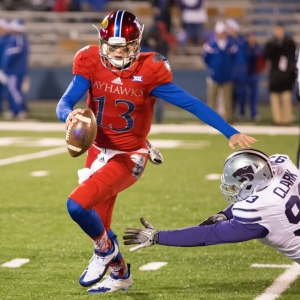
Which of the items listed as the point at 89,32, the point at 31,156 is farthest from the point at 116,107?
the point at 89,32

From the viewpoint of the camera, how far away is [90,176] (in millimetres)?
4801

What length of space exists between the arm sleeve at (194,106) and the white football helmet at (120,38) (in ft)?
0.86

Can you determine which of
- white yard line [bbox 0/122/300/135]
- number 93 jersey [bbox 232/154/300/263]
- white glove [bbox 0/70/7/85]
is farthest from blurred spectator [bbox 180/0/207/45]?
number 93 jersey [bbox 232/154/300/263]

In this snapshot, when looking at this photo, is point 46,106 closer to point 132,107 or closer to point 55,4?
point 55,4

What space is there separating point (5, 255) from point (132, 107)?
1636 millimetres

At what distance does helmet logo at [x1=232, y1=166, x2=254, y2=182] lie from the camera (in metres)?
4.16

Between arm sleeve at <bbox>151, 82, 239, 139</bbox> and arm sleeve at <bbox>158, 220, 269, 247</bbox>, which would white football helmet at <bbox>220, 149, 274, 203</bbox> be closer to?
arm sleeve at <bbox>158, 220, 269, 247</bbox>

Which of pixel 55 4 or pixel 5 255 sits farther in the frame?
pixel 55 4

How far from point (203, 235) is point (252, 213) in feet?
0.99

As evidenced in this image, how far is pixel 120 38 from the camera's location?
15.6 feet

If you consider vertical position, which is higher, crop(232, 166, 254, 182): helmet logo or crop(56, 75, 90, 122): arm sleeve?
crop(56, 75, 90, 122): arm sleeve

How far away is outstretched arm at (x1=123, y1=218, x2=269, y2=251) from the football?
57cm

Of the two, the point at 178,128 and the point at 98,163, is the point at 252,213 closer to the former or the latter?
the point at 98,163

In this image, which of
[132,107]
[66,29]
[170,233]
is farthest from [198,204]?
[66,29]
